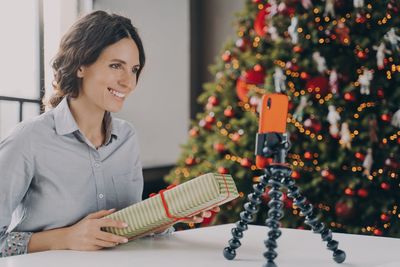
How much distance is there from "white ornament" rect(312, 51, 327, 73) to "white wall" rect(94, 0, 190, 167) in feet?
5.00

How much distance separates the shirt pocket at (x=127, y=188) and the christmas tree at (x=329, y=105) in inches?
64.1

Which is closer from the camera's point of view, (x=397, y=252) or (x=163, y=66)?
(x=397, y=252)

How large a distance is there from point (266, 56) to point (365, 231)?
1131mm

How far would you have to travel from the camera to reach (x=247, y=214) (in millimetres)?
1261

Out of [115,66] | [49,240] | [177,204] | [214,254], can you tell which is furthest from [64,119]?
[214,254]

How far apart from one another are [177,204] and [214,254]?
14 cm

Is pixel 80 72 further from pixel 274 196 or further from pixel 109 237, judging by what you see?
pixel 274 196

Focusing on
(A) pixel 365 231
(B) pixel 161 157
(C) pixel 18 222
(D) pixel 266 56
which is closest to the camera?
(C) pixel 18 222

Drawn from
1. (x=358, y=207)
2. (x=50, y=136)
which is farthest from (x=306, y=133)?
(x=50, y=136)

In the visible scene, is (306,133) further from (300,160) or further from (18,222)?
(18,222)

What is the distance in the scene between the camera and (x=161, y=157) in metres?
4.63

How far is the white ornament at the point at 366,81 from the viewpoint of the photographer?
3.16 m

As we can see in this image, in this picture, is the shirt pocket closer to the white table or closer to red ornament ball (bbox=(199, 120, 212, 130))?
the white table

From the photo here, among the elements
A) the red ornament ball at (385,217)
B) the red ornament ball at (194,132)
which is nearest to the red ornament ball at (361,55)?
the red ornament ball at (385,217)
